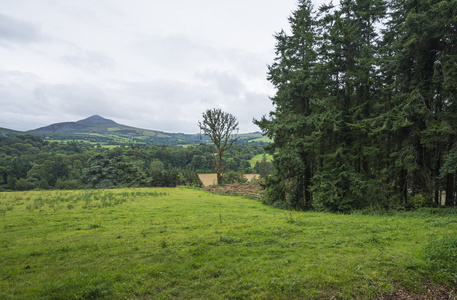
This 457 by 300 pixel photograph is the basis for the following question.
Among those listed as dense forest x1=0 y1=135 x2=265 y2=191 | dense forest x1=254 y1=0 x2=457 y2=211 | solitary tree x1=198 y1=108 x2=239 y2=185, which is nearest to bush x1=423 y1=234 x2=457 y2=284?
dense forest x1=254 y1=0 x2=457 y2=211

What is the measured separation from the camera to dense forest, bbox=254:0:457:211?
468 inches

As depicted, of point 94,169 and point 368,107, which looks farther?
point 94,169

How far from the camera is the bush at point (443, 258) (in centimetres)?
495

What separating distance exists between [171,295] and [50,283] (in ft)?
9.45

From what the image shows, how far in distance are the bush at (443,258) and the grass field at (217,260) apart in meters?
0.12

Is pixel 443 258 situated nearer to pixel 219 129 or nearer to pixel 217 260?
pixel 217 260

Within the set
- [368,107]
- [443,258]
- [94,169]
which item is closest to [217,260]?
[443,258]

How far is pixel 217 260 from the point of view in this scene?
6.13 metres

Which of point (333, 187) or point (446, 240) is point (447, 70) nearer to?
point (333, 187)

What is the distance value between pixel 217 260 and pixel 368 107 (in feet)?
54.8

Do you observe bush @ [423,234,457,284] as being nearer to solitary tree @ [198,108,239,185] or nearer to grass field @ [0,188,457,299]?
grass field @ [0,188,457,299]

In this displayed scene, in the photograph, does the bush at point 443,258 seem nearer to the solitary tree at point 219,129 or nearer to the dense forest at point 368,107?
the dense forest at point 368,107


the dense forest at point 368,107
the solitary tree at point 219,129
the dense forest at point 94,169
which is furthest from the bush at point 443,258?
the solitary tree at point 219,129

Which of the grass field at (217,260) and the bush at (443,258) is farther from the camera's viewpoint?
the bush at (443,258)
